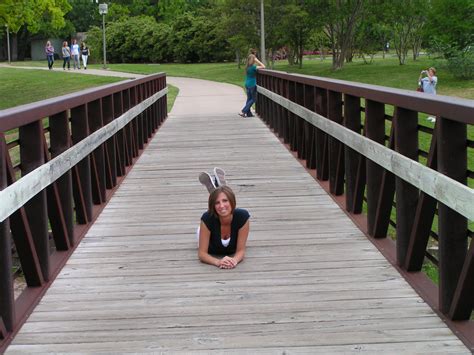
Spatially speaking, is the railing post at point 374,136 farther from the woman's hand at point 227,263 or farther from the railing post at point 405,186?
the woman's hand at point 227,263

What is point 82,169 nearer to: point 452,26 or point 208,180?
point 208,180

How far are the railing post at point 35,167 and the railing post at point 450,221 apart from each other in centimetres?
241

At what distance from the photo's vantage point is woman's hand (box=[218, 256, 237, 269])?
17.2ft

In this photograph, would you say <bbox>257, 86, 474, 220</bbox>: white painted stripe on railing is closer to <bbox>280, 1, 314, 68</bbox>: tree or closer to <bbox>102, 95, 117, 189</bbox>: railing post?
<bbox>102, 95, 117, 189</bbox>: railing post

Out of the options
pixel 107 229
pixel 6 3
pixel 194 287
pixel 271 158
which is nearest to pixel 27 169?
pixel 194 287

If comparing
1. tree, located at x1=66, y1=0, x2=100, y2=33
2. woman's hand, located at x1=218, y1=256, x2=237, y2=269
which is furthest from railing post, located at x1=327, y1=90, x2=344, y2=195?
tree, located at x1=66, y1=0, x2=100, y2=33

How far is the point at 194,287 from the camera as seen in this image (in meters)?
4.86

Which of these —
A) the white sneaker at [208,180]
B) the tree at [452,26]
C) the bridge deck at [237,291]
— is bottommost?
the bridge deck at [237,291]

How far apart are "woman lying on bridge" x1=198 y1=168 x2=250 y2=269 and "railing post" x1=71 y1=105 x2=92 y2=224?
1504 millimetres

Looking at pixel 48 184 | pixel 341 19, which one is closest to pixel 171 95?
pixel 341 19

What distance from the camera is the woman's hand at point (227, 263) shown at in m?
5.23

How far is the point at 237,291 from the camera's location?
15.6ft

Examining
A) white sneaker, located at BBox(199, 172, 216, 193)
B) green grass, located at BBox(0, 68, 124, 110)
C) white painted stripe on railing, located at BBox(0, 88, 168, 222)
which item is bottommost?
green grass, located at BBox(0, 68, 124, 110)

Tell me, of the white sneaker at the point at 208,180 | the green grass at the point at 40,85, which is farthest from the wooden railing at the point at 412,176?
the green grass at the point at 40,85
